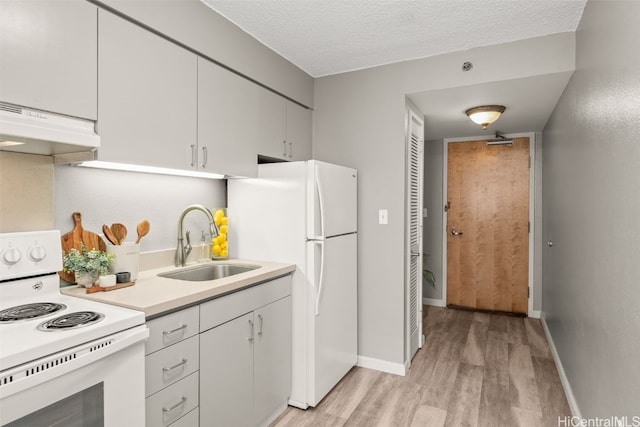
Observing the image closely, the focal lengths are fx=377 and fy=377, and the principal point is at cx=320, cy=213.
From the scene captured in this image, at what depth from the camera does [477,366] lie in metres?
3.04

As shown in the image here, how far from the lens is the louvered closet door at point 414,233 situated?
3.00m

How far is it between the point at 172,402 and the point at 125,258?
2.28ft

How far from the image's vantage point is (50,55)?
55.4 inches

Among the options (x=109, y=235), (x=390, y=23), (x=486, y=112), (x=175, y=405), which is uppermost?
(x=390, y=23)

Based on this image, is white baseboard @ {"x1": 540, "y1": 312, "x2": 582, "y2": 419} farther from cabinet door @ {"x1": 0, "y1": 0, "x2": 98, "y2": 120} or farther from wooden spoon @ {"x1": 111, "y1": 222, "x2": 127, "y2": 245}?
cabinet door @ {"x1": 0, "y1": 0, "x2": 98, "y2": 120}

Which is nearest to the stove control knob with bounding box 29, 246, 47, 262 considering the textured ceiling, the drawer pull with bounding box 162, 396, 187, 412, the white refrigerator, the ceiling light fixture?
the drawer pull with bounding box 162, 396, 187, 412

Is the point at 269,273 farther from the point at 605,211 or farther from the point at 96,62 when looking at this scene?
the point at 605,211

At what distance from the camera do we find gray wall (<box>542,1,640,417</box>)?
4.31ft

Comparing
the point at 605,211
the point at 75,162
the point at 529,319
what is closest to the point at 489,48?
the point at 605,211

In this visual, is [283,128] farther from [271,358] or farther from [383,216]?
[271,358]

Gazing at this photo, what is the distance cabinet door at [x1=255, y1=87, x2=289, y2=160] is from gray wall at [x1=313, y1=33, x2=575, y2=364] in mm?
504

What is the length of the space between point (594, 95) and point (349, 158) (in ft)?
5.37

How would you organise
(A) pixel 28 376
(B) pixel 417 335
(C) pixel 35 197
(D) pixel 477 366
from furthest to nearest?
(B) pixel 417 335 < (D) pixel 477 366 < (C) pixel 35 197 < (A) pixel 28 376

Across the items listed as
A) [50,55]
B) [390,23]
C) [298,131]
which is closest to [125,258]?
[50,55]
